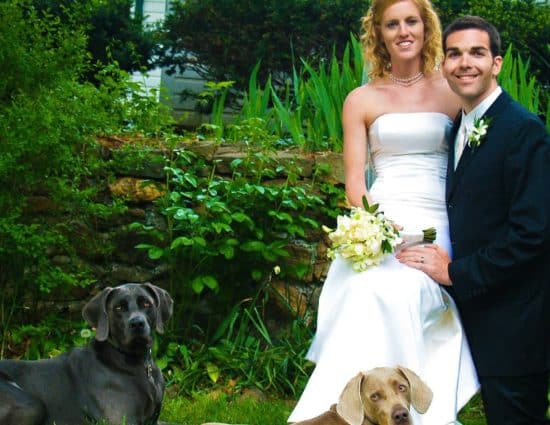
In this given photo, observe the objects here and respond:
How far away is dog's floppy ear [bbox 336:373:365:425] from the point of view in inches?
138

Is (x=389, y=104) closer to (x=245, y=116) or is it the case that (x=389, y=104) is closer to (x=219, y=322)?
Answer: (x=219, y=322)

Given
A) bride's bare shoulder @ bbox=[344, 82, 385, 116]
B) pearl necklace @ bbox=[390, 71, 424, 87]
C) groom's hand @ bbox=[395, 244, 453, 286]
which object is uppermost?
pearl necklace @ bbox=[390, 71, 424, 87]

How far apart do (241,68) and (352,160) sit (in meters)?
6.67

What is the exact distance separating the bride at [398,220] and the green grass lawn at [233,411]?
0.93 m

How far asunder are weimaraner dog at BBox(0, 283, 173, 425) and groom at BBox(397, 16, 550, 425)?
4.53 ft

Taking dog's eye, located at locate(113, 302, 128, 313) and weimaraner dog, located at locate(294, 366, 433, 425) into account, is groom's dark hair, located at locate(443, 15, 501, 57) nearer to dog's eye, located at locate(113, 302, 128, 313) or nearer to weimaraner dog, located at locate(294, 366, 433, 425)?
weimaraner dog, located at locate(294, 366, 433, 425)

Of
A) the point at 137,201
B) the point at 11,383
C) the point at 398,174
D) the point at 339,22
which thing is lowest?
the point at 11,383

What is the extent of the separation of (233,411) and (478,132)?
2229 mm

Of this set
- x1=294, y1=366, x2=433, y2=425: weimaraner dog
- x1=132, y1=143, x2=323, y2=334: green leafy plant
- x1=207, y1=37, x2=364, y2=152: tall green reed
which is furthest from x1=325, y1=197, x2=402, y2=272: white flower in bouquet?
x1=207, y1=37, x2=364, y2=152: tall green reed

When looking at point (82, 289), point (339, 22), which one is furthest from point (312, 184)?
point (339, 22)

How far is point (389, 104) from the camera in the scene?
A: 4727 mm

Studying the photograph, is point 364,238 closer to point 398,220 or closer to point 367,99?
point 398,220

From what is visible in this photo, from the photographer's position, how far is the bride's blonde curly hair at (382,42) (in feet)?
15.4

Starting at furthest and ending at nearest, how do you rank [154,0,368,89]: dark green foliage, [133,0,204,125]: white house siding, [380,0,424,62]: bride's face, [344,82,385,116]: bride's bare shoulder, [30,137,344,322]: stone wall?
[133,0,204,125]: white house siding
[154,0,368,89]: dark green foliage
[30,137,344,322]: stone wall
[344,82,385,116]: bride's bare shoulder
[380,0,424,62]: bride's face
